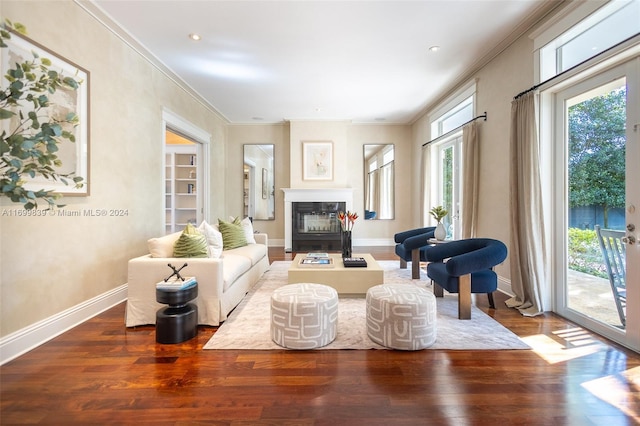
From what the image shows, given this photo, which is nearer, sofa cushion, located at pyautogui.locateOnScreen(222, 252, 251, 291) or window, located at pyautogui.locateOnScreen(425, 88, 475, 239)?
sofa cushion, located at pyautogui.locateOnScreen(222, 252, 251, 291)

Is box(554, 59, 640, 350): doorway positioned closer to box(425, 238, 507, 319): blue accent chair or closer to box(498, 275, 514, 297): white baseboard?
box(498, 275, 514, 297): white baseboard

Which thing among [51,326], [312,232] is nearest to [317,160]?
[312,232]

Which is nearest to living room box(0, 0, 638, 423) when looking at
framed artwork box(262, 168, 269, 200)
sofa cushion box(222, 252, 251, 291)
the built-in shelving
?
sofa cushion box(222, 252, 251, 291)

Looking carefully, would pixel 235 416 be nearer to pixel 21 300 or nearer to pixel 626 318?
pixel 21 300

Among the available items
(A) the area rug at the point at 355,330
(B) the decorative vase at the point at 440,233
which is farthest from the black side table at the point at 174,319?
(B) the decorative vase at the point at 440,233

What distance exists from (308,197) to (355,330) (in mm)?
4472

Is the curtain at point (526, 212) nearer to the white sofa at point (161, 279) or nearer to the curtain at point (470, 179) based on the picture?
the curtain at point (470, 179)

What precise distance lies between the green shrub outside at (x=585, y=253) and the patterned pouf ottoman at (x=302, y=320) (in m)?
2.41

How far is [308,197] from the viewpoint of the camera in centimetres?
673

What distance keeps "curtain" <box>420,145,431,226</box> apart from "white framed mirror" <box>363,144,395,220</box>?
1144 millimetres

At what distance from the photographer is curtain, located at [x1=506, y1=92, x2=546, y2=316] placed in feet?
9.50

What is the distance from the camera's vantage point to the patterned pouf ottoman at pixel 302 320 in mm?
2180

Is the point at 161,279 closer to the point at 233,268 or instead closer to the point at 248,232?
the point at 233,268

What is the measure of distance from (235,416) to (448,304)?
2.49 m
